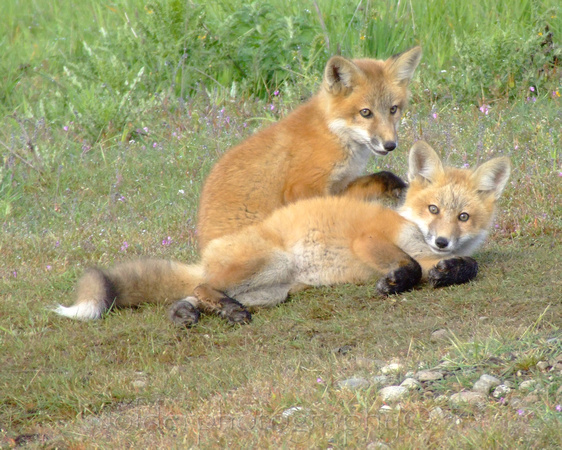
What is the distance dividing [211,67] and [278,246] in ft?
17.7

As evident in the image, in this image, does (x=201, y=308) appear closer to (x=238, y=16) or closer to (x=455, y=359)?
(x=455, y=359)

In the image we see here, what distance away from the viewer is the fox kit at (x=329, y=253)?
4.61 m

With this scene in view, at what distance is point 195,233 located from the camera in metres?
6.39

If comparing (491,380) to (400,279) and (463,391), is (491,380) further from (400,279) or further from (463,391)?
(400,279)

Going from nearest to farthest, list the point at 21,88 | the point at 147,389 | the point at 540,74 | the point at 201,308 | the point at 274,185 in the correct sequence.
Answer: the point at 147,389 < the point at 201,308 < the point at 274,185 < the point at 540,74 < the point at 21,88

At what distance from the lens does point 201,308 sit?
183 inches

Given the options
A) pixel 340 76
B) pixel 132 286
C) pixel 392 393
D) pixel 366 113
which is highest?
pixel 340 76

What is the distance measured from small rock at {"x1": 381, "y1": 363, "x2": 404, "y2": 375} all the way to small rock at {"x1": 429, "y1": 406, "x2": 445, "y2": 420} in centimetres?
44

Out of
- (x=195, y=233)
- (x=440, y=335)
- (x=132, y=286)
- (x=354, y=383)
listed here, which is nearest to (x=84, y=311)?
(x=132, y=286)

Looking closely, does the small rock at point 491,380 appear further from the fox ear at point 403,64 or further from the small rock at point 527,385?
the fox ear at point 403,64

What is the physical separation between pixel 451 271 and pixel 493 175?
78 centimetres

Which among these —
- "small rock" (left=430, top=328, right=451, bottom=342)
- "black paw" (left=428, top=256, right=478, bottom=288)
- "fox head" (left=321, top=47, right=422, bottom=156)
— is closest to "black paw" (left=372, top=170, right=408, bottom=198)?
"fox head" (left=321, top=47, right=422, bottom=156)

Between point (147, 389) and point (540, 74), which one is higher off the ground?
point (540, 74)

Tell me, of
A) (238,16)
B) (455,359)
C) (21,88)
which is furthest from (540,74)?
(21,88)
